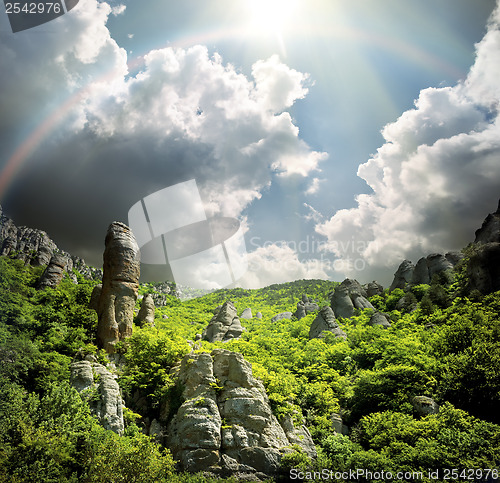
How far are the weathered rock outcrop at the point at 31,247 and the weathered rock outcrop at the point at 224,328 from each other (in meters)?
38.0

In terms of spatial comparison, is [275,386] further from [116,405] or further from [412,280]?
[412,280]

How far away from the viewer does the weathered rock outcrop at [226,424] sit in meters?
18.0

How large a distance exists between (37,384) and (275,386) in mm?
15995

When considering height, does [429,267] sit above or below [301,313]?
above

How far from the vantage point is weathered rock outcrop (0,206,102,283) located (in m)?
66.7

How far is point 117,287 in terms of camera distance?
29938mm

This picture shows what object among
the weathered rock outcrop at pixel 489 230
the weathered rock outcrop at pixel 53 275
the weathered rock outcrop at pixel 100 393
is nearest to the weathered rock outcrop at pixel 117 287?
the weathered rock outcrop at pixel 100 393

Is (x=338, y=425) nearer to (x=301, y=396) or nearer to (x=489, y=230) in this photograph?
(x=301, y=396)

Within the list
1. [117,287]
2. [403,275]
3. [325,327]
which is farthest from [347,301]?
[117,287]

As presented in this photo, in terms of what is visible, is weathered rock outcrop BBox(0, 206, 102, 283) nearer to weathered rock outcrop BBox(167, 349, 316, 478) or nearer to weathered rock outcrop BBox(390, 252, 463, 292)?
weathered rock outcrop BBox(167, 349, 316, 478)

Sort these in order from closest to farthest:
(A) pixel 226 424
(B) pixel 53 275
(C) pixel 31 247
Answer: (A) pixel 226 424, (B) pixel 53 275, (C) pixel 31 247

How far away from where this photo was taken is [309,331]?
2172 inches

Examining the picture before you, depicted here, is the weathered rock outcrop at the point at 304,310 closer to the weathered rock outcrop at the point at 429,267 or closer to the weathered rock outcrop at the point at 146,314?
Result: the weathered rock outcrop at the point at 429,267

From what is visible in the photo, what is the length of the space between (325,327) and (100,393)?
39.3 metres
